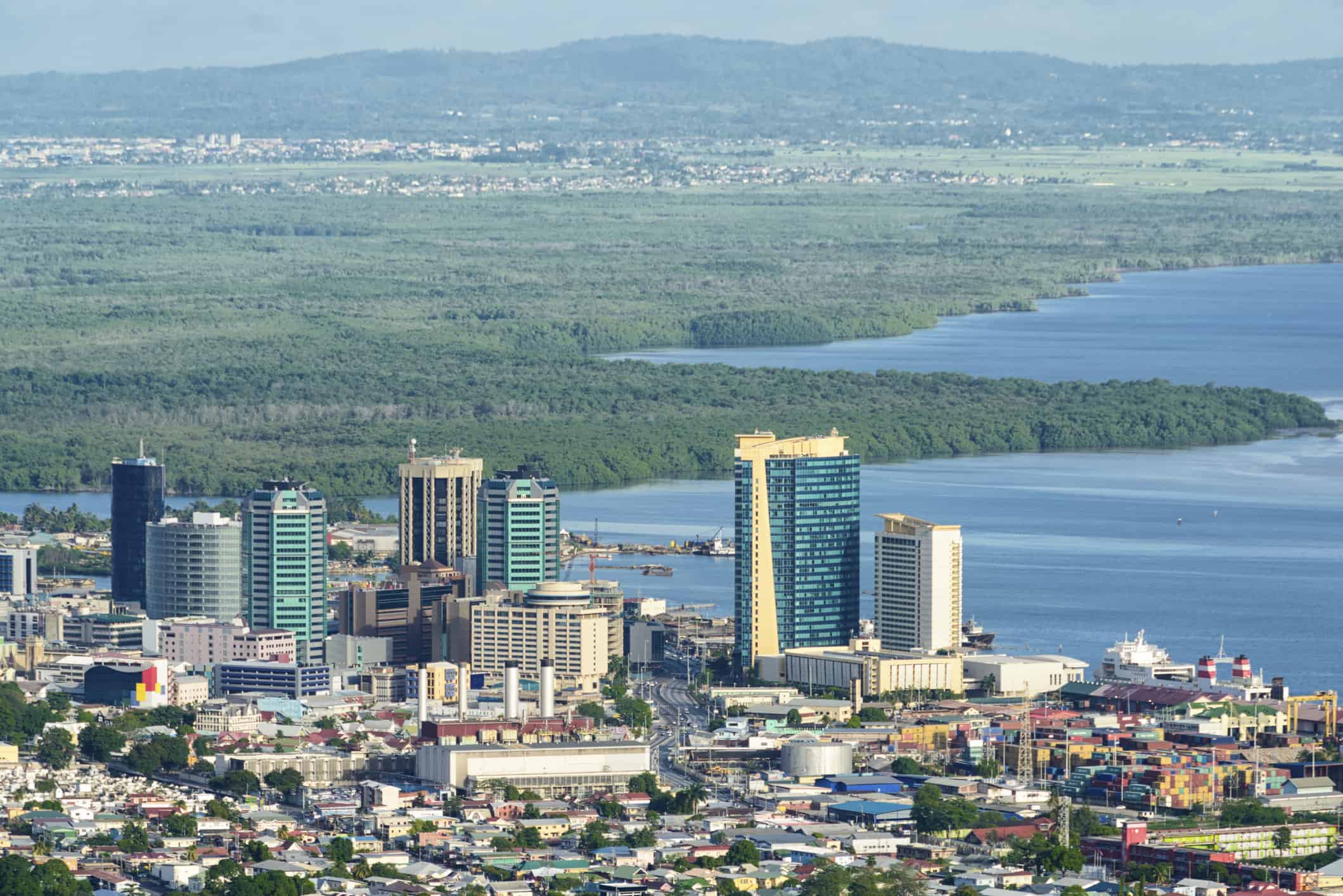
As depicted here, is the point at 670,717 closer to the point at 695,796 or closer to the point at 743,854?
the point at 695,796

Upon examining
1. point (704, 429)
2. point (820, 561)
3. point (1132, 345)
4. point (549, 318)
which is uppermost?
point (549, 318)

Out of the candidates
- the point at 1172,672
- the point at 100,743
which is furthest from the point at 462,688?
the point at 1172,672

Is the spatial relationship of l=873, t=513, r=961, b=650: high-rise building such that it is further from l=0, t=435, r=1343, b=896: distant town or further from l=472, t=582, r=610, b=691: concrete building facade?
l=472, t=582, r=610, b=691: concrete building facade

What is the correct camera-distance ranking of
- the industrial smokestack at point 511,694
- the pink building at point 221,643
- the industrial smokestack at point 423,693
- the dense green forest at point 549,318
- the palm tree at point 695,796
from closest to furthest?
the palm tree at point 695,796 → the industrial smokestack at point 423,693 → the industrial smokestack at point 511,694 → the pink building at point 221,643 → the dense green forest at point 549,318

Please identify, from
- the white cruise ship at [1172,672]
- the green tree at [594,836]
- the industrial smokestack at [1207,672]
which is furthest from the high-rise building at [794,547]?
the green tree at [594,836]

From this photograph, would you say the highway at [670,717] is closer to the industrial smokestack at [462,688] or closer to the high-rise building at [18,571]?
the industrial smokestack at [462,688]

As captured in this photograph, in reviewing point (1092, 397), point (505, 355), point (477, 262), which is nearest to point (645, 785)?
point (1092, 397)
